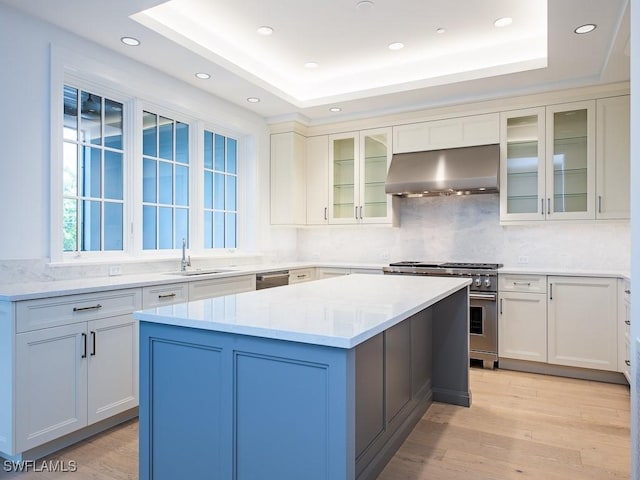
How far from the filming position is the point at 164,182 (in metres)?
4.02

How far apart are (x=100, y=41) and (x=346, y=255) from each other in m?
3.43

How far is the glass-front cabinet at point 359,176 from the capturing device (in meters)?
4.96

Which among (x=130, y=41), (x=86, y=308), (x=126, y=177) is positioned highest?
(x=130, y=41)

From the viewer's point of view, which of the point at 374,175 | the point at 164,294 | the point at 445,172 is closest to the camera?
the point at 164,294

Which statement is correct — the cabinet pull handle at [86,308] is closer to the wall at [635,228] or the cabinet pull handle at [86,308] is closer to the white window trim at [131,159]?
the white window trim at [131,159]

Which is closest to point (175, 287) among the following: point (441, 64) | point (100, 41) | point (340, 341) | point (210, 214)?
point (210, 214)

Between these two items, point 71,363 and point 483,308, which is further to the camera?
point 483,308

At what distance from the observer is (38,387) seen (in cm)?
237

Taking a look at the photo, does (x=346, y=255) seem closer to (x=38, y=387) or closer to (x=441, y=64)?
(x=441, y=64)

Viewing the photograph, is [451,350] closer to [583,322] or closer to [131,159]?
[583,322]

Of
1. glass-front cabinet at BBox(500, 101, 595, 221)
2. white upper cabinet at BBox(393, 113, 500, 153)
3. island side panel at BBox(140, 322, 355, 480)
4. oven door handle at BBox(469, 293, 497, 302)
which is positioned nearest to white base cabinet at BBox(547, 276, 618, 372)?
oven door handle at BBox(469, 293, 497, 302)

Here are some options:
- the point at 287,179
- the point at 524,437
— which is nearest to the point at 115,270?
the point at 287,179

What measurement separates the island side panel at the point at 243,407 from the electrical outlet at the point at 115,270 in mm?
1698

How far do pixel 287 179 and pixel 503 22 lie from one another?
2.70 m
